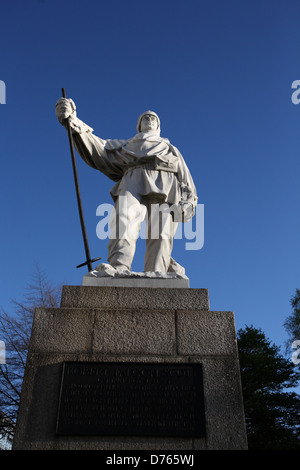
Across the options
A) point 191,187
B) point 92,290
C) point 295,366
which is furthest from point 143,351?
point 295,366

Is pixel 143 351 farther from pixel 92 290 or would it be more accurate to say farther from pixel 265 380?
pixel 265 380

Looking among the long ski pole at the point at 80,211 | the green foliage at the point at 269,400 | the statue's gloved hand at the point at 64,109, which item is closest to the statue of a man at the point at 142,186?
the statue's gloved hand at the point at 64,109

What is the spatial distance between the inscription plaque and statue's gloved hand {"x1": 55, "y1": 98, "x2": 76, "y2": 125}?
358cm

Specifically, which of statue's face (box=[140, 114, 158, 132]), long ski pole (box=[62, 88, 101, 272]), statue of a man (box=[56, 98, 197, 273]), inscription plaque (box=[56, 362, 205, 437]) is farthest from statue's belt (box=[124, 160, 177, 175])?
inscription plaque (box=[56, 362, 205, 437])

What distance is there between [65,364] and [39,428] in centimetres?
58

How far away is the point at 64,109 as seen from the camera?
5848 mm

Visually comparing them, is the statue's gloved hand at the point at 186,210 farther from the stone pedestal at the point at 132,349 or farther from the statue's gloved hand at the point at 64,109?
the statue's gloved hand at the point at 64,109

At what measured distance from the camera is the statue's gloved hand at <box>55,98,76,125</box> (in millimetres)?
5852

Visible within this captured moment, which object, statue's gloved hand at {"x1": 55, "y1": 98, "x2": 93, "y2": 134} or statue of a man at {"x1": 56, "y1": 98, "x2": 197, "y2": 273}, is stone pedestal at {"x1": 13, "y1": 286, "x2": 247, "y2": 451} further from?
statue's gloved hand at {"x1": 55, "y1": 98, "x2": 93, "y2": 134}

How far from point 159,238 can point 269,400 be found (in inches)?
663

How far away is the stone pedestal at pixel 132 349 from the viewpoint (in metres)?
3.57

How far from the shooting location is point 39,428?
3.60m
